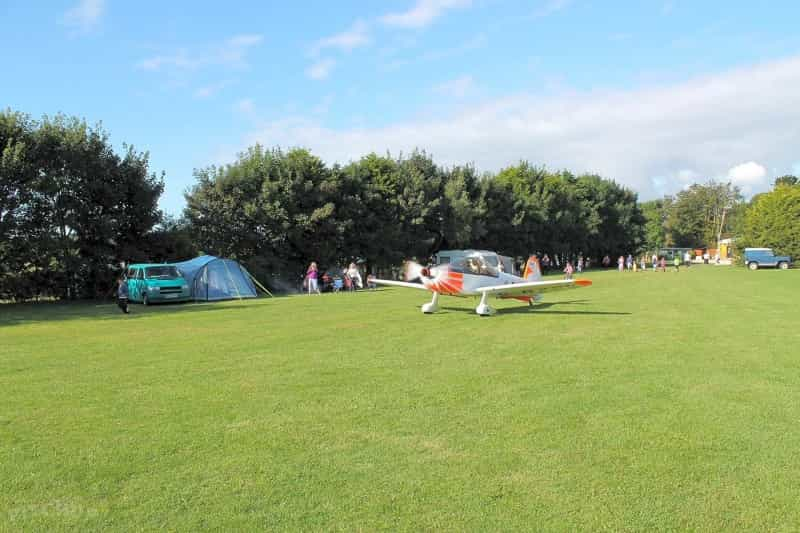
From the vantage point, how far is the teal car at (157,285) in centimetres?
2541

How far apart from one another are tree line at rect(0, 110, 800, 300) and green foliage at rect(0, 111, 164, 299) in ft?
0.18

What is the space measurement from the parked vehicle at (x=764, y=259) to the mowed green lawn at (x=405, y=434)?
188ft

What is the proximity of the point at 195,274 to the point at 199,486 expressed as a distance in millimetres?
24064

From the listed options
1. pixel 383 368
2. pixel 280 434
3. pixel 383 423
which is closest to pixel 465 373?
pixel 383 368

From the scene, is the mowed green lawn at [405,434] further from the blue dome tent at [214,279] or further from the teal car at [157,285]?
the blue dome tent at [214,279]

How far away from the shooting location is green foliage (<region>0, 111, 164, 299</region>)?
26328 mm

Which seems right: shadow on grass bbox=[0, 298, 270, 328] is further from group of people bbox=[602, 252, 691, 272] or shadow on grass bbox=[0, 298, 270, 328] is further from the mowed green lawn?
group of people bbox=[602, 252, 691, 272]

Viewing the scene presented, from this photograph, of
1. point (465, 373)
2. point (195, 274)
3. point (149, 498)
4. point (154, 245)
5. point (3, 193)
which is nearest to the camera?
point (149, 498)

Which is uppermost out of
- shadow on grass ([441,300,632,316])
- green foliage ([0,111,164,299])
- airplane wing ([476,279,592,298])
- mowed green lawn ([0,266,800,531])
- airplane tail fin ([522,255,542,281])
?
green foliage ([0,111,164,299])

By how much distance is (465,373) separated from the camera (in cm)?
900

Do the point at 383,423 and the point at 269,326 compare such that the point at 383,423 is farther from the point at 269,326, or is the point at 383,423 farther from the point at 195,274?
the point at 195,274

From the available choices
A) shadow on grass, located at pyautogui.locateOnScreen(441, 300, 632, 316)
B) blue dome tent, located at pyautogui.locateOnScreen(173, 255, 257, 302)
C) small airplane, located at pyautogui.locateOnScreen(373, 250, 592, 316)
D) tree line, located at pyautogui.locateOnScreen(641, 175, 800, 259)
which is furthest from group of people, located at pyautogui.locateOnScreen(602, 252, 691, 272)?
small airplane, located at pyautogui.locateOnScreen(373, 250, 592, 316)

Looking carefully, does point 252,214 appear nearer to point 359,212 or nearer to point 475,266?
point 359,212

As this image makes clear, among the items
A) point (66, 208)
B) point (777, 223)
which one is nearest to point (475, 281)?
point (66, 208)
